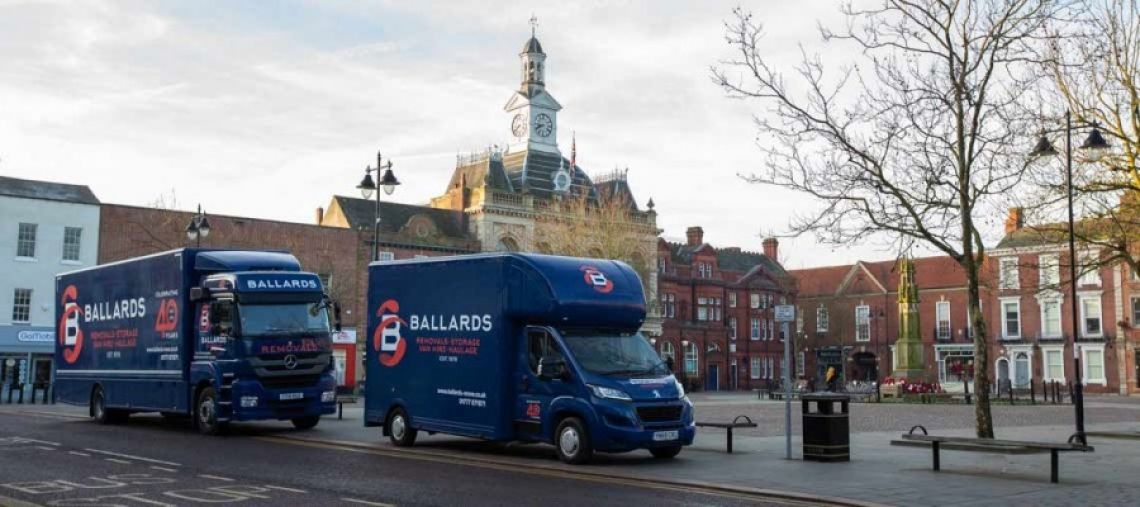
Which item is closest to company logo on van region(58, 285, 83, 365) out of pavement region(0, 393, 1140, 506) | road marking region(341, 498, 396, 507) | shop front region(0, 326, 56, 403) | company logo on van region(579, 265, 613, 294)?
pavement region(0, 393, 1140, 506)

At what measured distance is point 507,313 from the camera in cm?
1683

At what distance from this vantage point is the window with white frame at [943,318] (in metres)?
75.8

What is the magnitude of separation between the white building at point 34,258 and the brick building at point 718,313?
4034 centimetres

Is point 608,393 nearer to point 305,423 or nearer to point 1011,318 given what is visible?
point 305,423

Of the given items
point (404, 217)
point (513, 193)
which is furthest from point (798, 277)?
point (404, 217)

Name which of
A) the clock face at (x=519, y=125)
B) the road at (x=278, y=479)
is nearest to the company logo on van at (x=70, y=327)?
the road at (x=278, y=479)

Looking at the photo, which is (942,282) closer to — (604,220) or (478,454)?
(604,220)

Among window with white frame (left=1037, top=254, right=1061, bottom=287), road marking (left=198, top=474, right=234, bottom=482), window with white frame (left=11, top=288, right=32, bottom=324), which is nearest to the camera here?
road marking (left=198, top=474, right=234, bottom=482)

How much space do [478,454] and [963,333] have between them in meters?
64.1

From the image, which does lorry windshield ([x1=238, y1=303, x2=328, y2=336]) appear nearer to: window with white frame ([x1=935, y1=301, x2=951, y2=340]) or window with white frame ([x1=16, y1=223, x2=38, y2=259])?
window with white frame ([x1=16, y1=223, x2=38, y2=259])

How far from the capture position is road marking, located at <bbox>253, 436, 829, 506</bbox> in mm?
12297

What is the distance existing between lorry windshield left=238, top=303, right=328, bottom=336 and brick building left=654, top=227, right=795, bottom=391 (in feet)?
177

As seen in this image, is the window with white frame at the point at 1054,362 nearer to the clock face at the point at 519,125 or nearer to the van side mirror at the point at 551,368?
the clock face at the point at 519,125

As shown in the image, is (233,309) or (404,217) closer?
(233,309)
